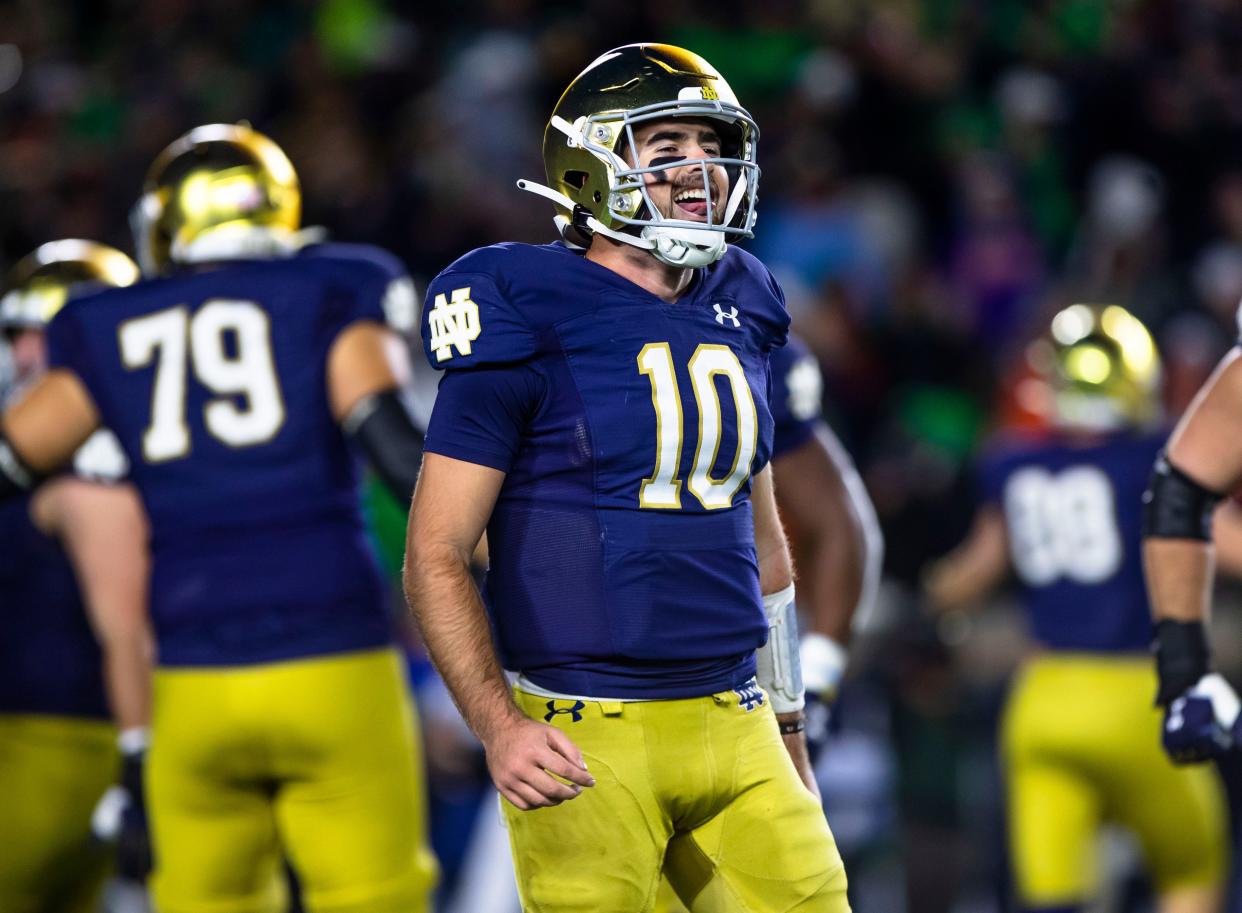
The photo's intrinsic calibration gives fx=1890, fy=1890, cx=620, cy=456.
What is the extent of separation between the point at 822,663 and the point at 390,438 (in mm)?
1165

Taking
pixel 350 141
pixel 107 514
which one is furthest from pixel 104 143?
pixel 107 514

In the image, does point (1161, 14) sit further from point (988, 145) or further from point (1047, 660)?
point (1047, 660)

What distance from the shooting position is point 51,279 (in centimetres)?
485

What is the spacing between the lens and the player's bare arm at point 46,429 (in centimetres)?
402

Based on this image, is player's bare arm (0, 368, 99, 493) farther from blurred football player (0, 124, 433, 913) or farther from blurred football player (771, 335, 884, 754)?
blurred football player (771, 335, 884, 754)

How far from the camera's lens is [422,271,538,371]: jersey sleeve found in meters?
2.78

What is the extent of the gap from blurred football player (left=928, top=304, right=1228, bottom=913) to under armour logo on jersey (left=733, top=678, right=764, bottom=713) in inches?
107

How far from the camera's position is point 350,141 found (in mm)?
9453

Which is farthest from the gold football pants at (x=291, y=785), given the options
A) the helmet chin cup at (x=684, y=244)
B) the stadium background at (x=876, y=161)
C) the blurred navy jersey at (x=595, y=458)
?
the stadium background at (x=876, y=161)

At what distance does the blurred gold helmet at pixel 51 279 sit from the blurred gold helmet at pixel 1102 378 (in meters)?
2.81

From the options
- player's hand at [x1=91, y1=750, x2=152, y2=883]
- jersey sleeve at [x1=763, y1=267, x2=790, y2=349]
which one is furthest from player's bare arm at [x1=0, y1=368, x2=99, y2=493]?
jersey sleeve at [x1=763, y1=267, x2=790, y2=349]

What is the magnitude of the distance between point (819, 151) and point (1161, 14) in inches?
76.3

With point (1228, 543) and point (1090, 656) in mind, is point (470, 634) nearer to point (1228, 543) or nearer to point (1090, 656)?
point (1090, 656)

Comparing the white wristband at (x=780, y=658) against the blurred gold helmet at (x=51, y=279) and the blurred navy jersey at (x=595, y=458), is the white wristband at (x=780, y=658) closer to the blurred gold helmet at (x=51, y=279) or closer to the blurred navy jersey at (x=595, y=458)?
the blurred navy jersey at (x=595, y=458)
